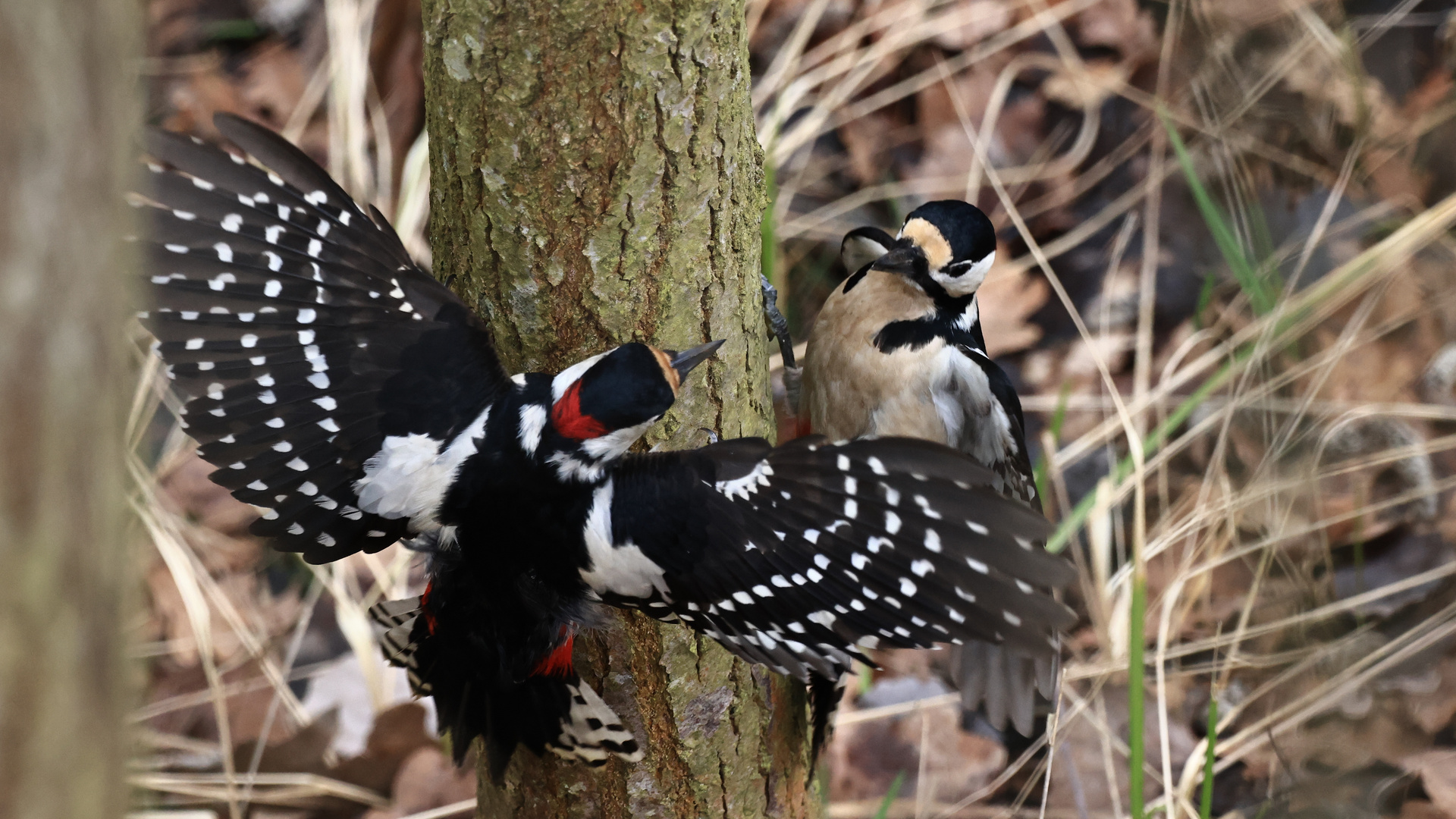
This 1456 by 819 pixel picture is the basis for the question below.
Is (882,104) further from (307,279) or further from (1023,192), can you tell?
(307,279)

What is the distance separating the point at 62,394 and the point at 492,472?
3.05ft

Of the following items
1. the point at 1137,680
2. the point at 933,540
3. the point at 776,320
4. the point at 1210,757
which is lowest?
the point at 1210,757

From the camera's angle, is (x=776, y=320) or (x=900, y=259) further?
(x=776, y=320)

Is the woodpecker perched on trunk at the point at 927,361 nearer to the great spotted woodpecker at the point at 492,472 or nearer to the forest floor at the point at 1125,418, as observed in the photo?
the forest floor at the point at 1125,418

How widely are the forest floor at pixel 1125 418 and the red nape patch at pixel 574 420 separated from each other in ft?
1.61

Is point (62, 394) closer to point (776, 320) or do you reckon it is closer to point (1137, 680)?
point (1137, 680)

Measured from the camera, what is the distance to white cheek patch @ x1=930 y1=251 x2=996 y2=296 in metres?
1.86

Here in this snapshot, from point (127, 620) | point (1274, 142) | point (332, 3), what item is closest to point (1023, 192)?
point (1274, 142)

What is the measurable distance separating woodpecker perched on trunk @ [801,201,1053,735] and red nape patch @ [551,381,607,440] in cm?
62

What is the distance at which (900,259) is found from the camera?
5.95 feet

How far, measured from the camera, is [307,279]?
4.39 feet

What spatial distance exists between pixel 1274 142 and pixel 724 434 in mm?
1615

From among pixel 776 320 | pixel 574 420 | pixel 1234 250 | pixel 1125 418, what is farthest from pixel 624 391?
pixel 1234 250

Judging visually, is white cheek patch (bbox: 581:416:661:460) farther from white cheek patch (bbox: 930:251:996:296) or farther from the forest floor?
white cheek patch (bbox: 930:251:996:296)
